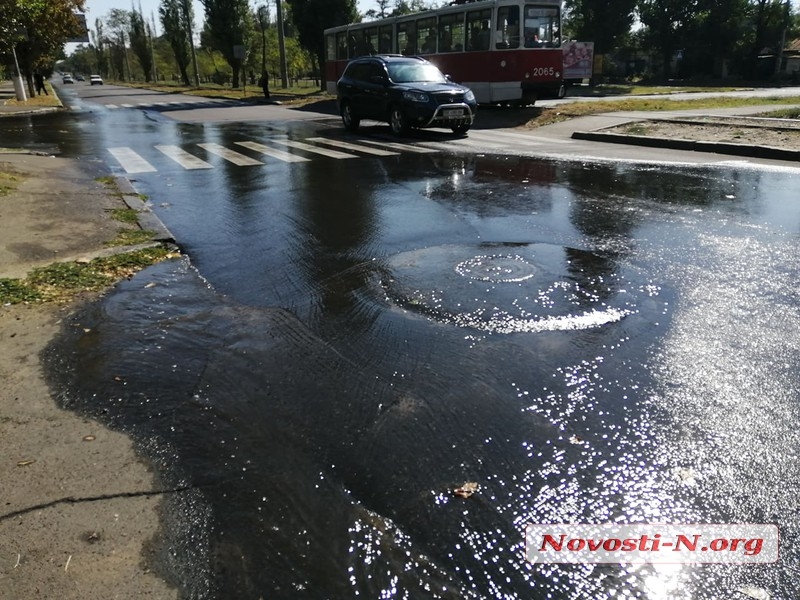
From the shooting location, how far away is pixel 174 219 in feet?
27.1

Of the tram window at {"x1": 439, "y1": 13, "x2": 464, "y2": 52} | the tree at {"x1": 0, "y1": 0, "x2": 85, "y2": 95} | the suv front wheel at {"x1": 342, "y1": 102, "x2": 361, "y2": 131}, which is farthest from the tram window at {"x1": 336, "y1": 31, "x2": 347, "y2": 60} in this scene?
the tree at {"x1": 0, "y1": 0, "x2": 85, "y2": 95}

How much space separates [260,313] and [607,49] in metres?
60.2

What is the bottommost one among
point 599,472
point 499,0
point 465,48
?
point 599,472

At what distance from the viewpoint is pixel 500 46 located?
21734 millimetres

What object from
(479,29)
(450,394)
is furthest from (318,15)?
(450,394)

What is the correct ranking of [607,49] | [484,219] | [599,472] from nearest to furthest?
[599,472] → [484,219] → [607,49]

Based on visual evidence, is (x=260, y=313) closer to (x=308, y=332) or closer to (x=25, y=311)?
(x=308, y=332)

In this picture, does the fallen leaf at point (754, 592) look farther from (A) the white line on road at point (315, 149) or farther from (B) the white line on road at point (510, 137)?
(B) the white line on road at point (510, 137)

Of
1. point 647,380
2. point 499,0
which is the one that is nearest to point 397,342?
point 647,380

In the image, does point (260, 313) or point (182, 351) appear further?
point (260, 313)

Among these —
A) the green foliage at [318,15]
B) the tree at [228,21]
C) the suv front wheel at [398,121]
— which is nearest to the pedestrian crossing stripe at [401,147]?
the suv front wheel at [398,121]

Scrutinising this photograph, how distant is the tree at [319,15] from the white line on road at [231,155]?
29.9 metres

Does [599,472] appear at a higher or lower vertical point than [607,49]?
lower

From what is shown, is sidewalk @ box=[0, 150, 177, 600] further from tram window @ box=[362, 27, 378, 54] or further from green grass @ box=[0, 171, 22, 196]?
tram window @ box=[362, 27, 378, 54]
